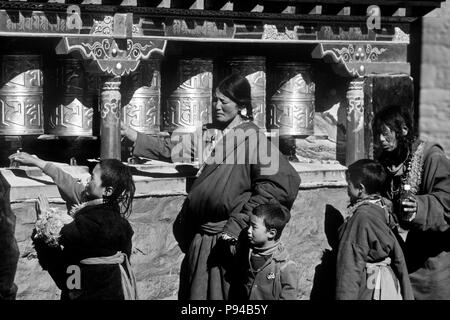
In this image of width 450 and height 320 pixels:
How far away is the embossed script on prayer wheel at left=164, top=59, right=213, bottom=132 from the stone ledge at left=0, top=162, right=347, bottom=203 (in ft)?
1.07

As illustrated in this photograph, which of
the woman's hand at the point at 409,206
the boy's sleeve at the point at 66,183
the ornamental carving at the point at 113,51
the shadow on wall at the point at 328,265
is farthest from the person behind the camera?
the shadow on wall at the point at 328,265

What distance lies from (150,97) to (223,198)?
4.31 ft

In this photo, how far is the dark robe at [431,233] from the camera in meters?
7.30

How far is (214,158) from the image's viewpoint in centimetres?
747

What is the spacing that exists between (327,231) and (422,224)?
1.25 metres

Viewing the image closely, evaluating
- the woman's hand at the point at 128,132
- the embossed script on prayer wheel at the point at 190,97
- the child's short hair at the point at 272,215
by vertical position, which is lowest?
the child's short hair at the point at 272,215

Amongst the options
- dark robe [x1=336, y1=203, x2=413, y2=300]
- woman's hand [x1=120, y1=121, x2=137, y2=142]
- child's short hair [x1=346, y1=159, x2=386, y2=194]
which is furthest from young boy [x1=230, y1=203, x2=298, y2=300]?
woman's hand [x1=120, y1=121, x2=137, y2=142]

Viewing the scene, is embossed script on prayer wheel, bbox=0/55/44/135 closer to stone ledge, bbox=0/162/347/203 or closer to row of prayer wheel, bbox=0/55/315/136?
row of prayer wheel, bbox=0/55/315/136

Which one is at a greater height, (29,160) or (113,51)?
(113,51)

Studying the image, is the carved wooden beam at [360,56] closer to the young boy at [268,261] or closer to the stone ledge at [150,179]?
the stone ledge at [150,179]

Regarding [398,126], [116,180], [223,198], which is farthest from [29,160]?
[398,126]

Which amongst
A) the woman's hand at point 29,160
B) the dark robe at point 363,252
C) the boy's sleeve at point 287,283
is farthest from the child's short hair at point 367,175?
the woman's hand at point 29,160

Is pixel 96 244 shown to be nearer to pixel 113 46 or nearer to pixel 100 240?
pixel 100 240

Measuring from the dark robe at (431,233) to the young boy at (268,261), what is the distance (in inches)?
32.9
